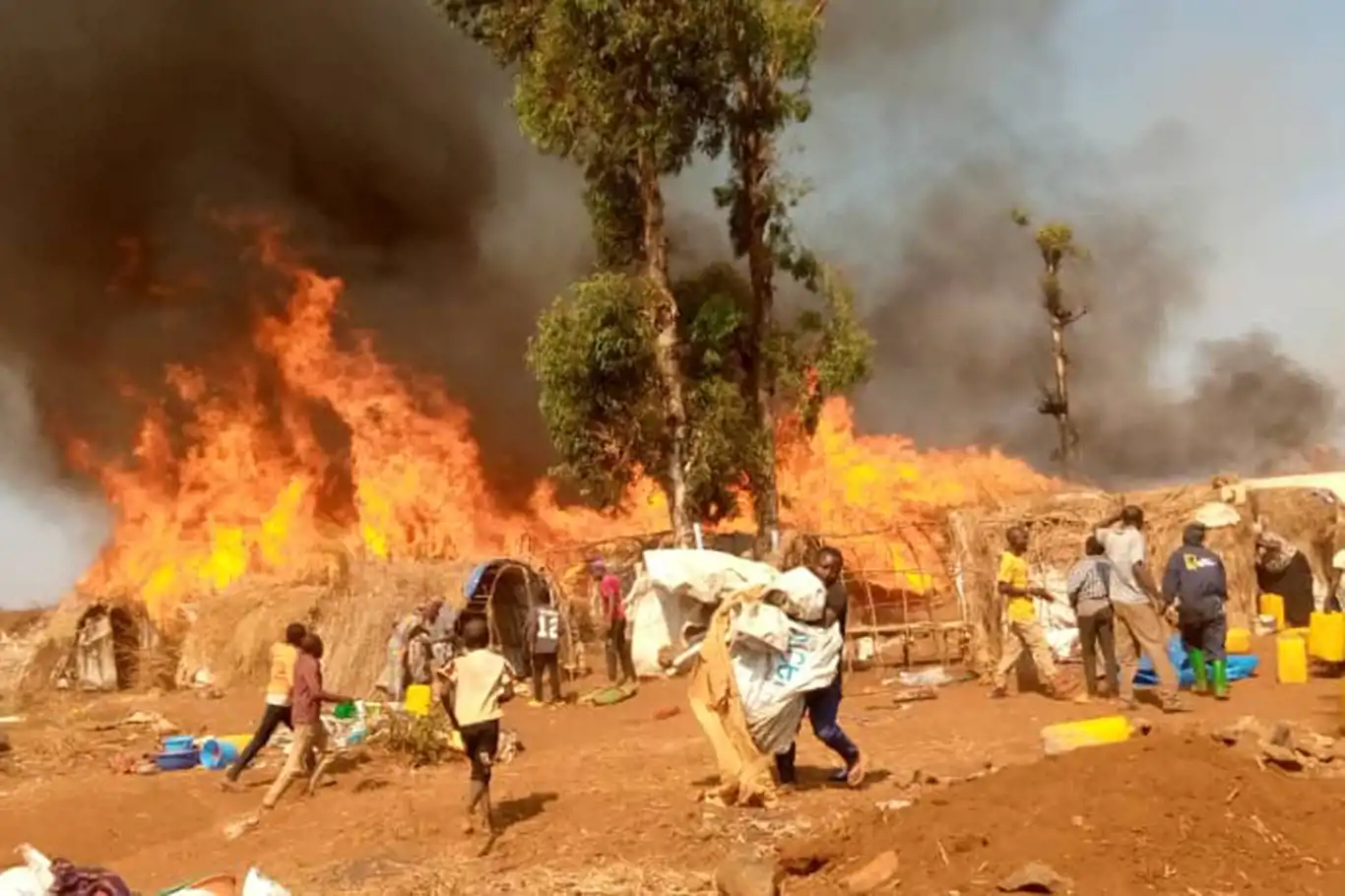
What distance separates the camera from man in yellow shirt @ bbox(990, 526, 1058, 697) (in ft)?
43.0

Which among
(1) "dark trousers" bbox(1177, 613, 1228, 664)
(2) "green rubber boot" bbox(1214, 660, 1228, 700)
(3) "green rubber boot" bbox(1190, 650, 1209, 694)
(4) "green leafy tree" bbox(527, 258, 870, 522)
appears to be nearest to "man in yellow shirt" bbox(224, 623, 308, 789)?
(1) "dark trousers" bbox(1177, 613, 1228, 664)

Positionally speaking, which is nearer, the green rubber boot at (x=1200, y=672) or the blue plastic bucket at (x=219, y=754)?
the green rubber boot at (x=1200, y=672)

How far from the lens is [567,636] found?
20406mm

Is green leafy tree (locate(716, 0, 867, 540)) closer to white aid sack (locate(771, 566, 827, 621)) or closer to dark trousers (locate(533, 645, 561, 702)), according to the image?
dark trousers (locate(533, 645, 561, 702))

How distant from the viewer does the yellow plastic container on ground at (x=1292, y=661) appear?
1342cm

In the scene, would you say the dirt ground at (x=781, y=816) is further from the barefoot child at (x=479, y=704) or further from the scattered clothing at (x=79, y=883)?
the scattered clothing at (x=79, y=883)

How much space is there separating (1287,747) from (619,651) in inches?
423

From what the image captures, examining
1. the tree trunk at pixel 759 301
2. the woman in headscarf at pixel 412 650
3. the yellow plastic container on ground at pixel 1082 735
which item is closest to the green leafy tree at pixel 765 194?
the tree trunk at pixel 759 301

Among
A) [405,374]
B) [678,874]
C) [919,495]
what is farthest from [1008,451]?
[678,874]

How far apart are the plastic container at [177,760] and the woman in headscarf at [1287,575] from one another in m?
14.1

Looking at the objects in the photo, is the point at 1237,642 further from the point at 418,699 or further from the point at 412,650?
the point at 412,650

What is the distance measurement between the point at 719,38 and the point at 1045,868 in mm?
16556

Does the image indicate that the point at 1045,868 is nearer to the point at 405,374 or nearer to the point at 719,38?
the point at 719,38

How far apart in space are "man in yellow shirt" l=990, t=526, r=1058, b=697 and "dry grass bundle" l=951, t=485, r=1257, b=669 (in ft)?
9.78
